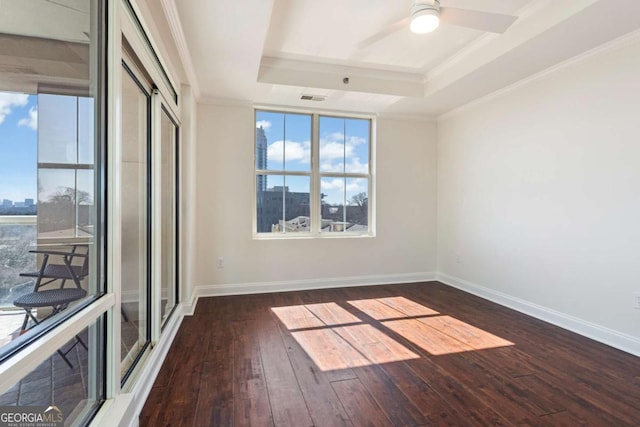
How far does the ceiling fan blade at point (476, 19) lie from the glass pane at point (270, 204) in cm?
290

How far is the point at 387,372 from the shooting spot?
2291 millimetres

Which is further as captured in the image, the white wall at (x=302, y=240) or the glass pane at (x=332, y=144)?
the glass pane at (x=332, y=144)

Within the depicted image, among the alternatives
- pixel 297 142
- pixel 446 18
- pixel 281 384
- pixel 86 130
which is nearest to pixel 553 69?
pixel 446 18

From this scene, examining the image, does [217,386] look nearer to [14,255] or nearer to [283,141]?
[14,255]

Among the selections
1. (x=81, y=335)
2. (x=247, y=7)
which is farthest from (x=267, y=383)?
(x=247, y=7)

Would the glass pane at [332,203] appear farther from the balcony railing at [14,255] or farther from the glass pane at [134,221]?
the balcony railing at [14,255]

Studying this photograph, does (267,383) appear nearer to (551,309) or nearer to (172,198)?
(172,198)

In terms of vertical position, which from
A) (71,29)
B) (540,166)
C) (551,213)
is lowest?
(551,213)

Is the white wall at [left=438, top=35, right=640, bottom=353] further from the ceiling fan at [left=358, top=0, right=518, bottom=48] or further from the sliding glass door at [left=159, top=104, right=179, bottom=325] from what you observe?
the sliding glass door at [left=159, top=104, right=179, bottom=325]

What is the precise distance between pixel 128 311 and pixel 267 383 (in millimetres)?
1012

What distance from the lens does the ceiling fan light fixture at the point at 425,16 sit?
2047mm

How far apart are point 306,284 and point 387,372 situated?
2331 millimetres

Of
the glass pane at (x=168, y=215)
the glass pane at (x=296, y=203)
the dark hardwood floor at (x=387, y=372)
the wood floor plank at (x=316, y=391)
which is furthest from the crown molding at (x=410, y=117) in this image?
the wood floor plank at (x=316, y=391)

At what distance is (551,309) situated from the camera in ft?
10.7
